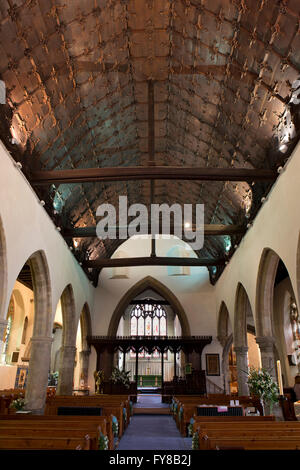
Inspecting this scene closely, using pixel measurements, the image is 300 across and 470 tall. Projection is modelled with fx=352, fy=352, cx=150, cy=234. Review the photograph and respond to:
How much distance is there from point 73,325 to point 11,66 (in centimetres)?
888

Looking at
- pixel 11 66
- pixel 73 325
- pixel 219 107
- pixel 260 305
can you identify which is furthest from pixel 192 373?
pixel 11 66

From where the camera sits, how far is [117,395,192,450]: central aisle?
6906 mm

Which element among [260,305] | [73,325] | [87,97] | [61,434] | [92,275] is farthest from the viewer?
[92,275]

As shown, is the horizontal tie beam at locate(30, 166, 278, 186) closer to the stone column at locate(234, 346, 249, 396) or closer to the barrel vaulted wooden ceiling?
the barrel vaulted wooden ceiling

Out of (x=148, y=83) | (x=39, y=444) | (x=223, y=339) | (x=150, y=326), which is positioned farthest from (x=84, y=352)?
(x=39, y=444)

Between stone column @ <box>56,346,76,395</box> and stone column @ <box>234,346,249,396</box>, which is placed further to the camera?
stone column @ <box>56,346,76,395</box>

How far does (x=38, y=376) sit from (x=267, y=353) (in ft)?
19.6

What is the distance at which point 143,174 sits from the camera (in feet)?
26.2

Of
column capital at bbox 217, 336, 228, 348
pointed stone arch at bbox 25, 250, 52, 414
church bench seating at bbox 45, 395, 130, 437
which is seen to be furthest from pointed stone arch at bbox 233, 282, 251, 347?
pointed stone arch at bbox 25, 250, 52, 414

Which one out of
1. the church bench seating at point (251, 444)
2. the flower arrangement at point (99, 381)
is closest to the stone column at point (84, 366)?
the flower arrangement at point (99, 381)

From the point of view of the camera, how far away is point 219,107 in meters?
8.83

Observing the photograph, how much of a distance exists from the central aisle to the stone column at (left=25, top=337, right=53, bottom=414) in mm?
2301

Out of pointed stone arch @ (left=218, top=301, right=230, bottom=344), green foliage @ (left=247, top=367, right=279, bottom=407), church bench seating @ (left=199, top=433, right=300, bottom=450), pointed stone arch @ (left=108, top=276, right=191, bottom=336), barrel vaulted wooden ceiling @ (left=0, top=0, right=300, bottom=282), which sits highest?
barrel vaulted wooden ceiling @ (left=0, top=0, right=300, bottom=282)

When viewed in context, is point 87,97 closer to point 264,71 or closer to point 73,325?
point 264,71
